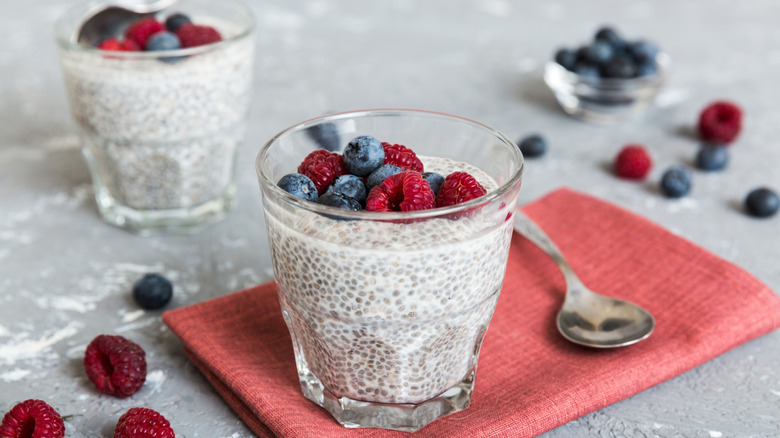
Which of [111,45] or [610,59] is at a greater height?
[111,45]

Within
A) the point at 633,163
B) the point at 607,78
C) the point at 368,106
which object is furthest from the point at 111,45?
the point at 607,78

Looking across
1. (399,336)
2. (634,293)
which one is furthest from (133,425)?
(634,293)

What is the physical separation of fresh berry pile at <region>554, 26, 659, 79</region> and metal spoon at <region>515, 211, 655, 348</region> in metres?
1.01

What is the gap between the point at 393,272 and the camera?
37.7 inches

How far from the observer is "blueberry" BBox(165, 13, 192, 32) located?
5.53 feet

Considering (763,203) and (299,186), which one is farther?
(763,203)

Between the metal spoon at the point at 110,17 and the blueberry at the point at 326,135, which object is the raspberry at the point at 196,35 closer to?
the metal spoon at the point at 110,17

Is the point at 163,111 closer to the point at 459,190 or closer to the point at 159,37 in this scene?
the point at 159,37

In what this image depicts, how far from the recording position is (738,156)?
2.06m

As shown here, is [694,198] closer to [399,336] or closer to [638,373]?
[638,373]

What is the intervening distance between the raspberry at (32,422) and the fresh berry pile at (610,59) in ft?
5.67

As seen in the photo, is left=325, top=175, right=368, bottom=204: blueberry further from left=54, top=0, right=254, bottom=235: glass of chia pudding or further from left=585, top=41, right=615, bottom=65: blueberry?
left=585, top=41, right=615, bottom=65: blueberry

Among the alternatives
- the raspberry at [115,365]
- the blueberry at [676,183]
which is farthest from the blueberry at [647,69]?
the raspberry at [115,365]

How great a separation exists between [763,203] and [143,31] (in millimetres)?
1422
